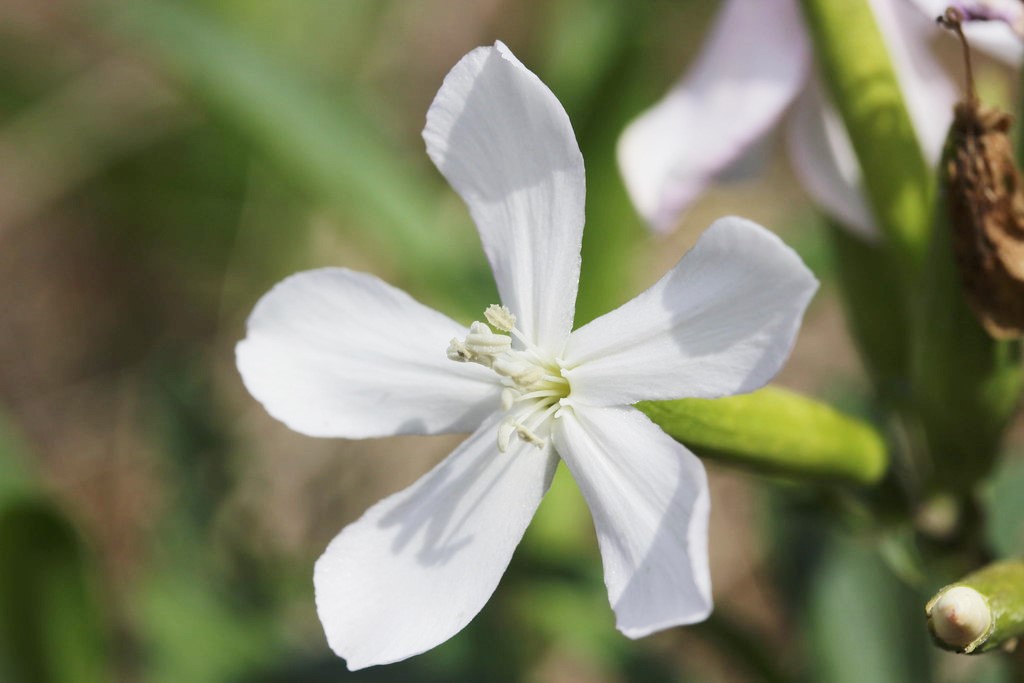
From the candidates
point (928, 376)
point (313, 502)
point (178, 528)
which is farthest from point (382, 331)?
point (313, 502)

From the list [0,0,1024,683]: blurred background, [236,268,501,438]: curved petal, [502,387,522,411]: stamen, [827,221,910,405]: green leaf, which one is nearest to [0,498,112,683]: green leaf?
[0,0,1024,683]: blurred background

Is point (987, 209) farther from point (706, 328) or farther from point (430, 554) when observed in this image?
point (430, 554)

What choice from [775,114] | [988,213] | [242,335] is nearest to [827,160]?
[775,114]

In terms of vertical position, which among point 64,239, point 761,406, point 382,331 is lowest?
point 761,406

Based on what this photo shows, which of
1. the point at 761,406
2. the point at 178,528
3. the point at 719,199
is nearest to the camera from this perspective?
the point at 761,406

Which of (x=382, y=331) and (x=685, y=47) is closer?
(x=382, y=331)

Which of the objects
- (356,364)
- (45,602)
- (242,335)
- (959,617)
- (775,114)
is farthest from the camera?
(242,335)

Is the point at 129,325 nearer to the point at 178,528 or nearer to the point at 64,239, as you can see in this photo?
the point at 64,239
